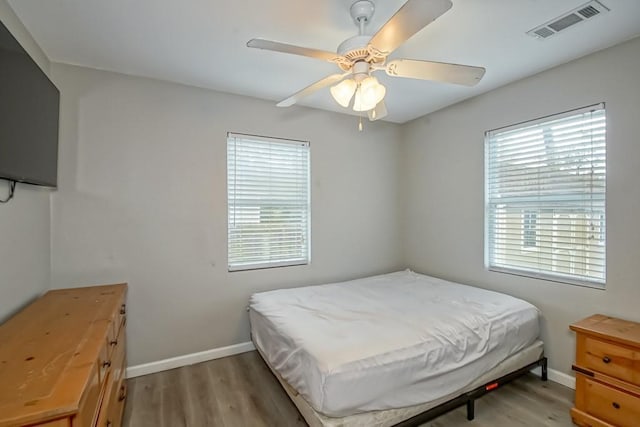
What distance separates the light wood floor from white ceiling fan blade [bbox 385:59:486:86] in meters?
2.19

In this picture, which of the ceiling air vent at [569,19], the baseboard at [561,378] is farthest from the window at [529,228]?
the ceiling air vent at [569,19]

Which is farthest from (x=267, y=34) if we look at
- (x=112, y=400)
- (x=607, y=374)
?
(x=607, y=374)

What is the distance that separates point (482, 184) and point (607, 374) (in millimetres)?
1785

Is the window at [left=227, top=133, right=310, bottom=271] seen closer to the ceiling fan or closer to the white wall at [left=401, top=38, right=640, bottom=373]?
the ceiling fan

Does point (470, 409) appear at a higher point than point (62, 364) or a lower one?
lower

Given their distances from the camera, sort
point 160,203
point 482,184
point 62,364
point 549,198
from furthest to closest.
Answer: point 482,184
point 160,203
point 549,198
point 62,364

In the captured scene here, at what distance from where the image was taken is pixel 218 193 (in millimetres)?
2986

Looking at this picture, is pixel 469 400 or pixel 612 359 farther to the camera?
pixel 469 400

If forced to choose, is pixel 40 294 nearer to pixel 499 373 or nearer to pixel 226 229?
pixel 226 229

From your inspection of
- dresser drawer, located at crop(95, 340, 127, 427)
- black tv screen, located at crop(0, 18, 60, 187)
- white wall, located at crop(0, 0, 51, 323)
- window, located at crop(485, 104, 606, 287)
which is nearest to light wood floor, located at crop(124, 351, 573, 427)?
dresser drawer, located at crop(95, 340, 127, 427)

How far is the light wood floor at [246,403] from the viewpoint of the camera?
2.07 m

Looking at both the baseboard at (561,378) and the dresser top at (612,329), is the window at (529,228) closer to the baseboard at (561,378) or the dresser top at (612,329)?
the dresser top at (612,329)

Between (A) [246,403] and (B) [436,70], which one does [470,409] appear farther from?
(B) [436,70]

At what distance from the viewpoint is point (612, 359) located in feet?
6.26
